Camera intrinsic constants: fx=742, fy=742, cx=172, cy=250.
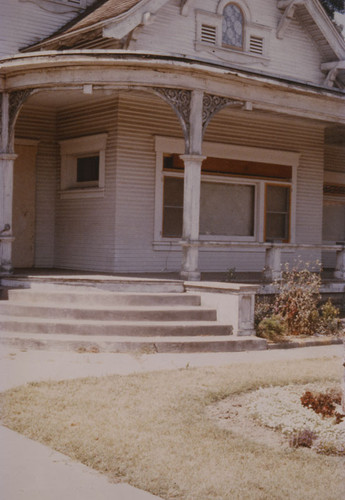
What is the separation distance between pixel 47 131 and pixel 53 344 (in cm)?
719

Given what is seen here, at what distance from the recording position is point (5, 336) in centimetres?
1085

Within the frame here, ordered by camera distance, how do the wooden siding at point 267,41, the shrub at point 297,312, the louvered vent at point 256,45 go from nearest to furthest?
the shrub at point 297,312 < the wooden siding at point 267,41 < the louvered vent at point 256,45

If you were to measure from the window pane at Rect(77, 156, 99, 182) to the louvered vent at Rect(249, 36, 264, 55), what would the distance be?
485 centimetres

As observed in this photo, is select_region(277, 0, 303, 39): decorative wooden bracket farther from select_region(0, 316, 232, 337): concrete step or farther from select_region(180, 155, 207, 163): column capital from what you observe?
select_region(0, 316, 232, 337): concrete step

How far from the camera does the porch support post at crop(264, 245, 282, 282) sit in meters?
13.6

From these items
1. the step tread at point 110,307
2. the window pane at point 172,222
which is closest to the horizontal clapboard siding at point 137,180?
→ the window pane at point 172,222

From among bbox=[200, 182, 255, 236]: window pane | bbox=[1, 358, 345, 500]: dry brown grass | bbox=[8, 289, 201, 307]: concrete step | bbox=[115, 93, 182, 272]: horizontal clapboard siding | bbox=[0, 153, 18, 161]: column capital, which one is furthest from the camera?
bbox=[200, 182, 255, 236]: window pane

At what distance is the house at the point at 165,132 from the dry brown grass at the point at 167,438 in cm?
528

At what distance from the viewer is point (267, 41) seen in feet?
58.9

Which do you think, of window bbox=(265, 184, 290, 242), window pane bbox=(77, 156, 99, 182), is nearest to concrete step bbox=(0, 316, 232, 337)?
window pane bbox=(77, 156, 99, 182)

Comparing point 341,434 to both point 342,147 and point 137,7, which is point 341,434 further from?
point 342,147

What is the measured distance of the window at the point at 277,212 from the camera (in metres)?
17.9

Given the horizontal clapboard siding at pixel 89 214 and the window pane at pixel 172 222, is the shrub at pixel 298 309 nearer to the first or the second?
the window pane at pixel 172 222

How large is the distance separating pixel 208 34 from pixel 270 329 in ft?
25.6
